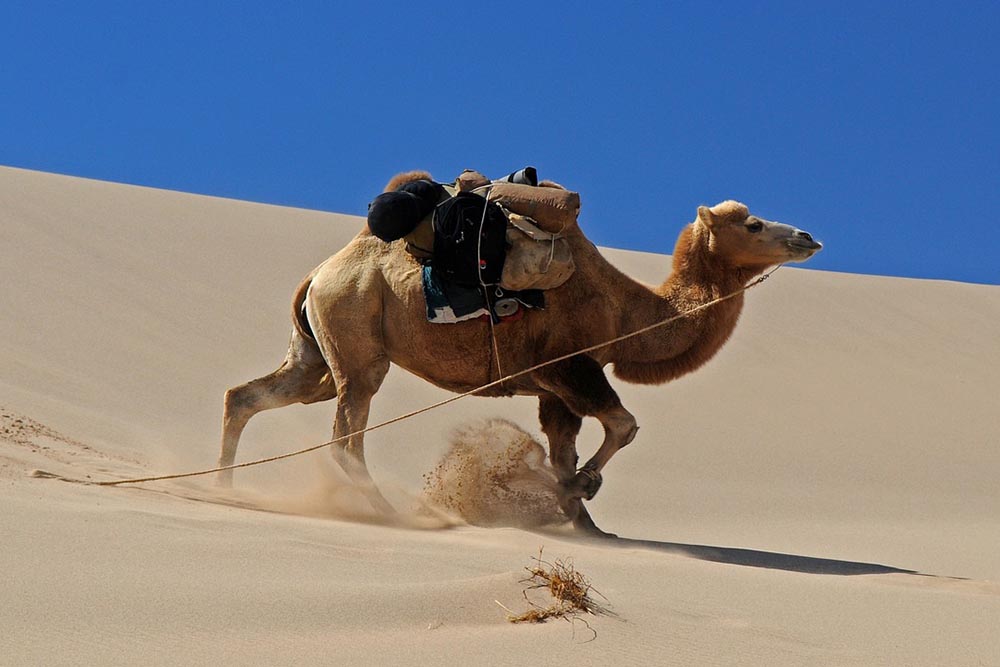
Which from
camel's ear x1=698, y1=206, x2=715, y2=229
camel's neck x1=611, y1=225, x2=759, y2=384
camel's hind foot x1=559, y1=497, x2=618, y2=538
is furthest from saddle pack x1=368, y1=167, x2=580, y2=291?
camel's hind foot x1=559, y1=497, x2=618, y2=538

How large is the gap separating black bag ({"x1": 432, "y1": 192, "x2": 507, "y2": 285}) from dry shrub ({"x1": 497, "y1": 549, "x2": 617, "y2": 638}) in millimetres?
3494

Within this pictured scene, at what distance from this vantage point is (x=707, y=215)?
812cm

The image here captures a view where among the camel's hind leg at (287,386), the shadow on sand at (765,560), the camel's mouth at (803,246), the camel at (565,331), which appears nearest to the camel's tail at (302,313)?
the camel's hind leg at (287,386)

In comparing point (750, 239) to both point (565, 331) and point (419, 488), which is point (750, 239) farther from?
point (419, 488)

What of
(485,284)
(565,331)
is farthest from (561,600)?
(565,331)

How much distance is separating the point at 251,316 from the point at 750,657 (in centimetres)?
1555

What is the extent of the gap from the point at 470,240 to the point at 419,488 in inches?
163

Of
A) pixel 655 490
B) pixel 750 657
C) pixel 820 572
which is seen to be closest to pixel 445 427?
pixel 655 490

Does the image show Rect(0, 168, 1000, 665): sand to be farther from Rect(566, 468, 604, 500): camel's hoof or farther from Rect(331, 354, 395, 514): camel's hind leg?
Rect(566, 468, 604, 500): camel's hoof

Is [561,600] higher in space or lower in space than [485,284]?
lower

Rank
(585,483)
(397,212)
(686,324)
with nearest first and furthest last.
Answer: (397,212)
(585,483)
(686,324)

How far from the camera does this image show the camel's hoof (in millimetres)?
7691

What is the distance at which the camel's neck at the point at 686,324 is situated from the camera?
8.08 metres

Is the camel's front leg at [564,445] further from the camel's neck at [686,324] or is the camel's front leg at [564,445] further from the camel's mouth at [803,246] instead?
the camel's mouth at [803,246]
